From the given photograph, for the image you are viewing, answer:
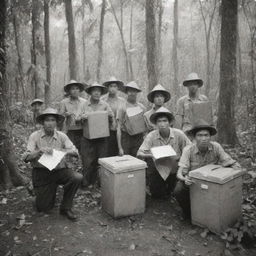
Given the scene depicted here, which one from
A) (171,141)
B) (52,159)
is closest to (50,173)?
(52,159)

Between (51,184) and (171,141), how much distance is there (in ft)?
7.33

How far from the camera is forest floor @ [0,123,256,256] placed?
13.5 ft

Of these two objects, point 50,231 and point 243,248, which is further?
point 50,231

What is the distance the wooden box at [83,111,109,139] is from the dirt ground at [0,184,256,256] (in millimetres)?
1382

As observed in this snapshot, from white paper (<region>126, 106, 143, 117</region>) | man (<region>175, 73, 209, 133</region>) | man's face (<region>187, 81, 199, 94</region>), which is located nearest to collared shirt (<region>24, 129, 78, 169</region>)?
white paper (<region>126, 106, 143, 117</region>)

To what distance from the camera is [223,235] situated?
14.2ft

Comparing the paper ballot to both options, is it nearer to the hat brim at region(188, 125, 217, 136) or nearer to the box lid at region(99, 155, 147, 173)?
the box lid at region(99, 155, 147, 173)

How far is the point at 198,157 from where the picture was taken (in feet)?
16.0

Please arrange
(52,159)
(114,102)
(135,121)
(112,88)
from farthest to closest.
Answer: (114,102) < (112,88) < (135,121) < (52,159)

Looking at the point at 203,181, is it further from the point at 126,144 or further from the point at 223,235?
the point at 126,144

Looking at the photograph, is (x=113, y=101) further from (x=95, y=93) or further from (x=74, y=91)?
(x=74, y=91)

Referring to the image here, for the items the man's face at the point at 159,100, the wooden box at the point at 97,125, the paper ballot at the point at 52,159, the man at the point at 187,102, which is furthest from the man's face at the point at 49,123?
the man at the point at 187,102

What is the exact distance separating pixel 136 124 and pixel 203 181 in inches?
84.9

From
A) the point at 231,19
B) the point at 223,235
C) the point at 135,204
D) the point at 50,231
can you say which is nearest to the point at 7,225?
the point at 50,231
